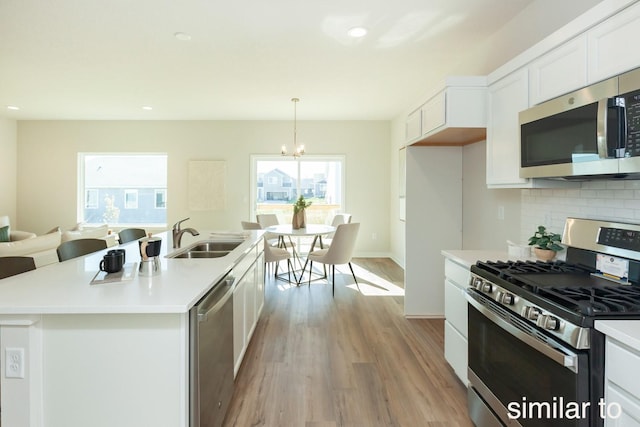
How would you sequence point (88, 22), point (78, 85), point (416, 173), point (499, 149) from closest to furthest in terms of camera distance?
point (499, 149)
point (88, 22)
point (416, 173)
point (78, 85)

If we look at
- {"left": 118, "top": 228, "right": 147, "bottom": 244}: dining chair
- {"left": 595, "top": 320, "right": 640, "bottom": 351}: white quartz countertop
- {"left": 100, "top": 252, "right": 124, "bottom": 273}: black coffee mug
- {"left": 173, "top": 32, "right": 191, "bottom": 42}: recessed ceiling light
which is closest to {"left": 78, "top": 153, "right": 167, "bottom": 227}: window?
{"left": 118, "top": 228, "right": 147, "bottom": 244}: dining chair

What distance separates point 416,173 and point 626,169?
2145mm

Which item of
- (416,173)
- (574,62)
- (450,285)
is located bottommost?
(450,285)

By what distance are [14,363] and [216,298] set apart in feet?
2.48

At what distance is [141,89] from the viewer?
15.2ft

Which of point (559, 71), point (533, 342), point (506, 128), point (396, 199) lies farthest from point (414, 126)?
point (396, 199)

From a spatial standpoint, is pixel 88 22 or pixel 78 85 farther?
pixel 78 85

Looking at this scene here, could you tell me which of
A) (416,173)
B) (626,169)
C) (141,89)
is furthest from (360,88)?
(626,169)

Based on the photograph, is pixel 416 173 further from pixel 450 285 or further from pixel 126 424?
pixel 126 424

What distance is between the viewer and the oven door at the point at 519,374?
113 centimetres

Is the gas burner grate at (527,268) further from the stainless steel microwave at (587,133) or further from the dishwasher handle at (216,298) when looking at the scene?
the dishwasher handle at (216,298)

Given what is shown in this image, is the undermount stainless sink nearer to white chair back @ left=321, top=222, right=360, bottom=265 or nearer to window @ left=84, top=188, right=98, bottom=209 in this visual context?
white chair back @ left=321, top=222, right=360, bottom=265

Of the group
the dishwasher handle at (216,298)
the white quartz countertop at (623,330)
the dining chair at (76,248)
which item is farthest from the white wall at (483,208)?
the dining chair at (76,248)

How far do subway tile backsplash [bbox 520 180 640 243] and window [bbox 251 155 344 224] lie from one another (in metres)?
4.41
